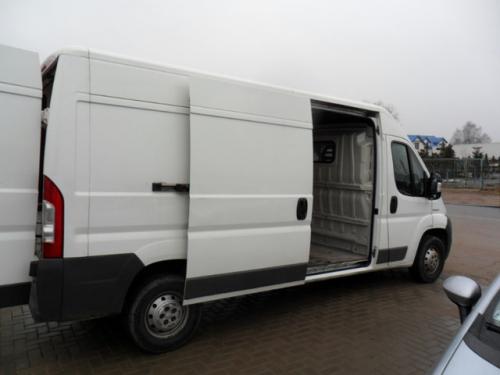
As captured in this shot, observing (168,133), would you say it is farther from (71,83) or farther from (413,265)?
(413,265)

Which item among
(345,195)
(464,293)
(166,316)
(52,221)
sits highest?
(345,195)

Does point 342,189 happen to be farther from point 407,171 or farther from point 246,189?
A: point 246,189

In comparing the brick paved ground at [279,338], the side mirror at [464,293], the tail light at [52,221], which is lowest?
the brick paved ground at [279,338]

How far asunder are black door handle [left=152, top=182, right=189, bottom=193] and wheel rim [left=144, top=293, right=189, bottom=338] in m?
0.96

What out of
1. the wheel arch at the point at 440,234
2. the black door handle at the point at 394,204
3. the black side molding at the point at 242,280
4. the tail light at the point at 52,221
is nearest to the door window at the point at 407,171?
the black door handle at the point at 394,204

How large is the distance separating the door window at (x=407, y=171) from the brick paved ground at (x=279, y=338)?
145cm

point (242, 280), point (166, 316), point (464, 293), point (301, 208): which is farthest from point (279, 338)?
point (464, 293)

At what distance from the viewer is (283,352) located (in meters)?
4.04

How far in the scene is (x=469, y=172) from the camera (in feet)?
102

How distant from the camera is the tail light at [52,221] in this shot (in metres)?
3.27

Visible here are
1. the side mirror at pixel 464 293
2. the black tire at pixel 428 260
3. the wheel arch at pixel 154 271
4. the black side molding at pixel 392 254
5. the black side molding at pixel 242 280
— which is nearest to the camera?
the side mirror at pixel 464 293

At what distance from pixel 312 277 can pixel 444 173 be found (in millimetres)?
30340

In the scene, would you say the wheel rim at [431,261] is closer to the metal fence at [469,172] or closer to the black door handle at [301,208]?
the black door handle at [301,208]

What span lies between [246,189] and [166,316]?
1.39 meters
